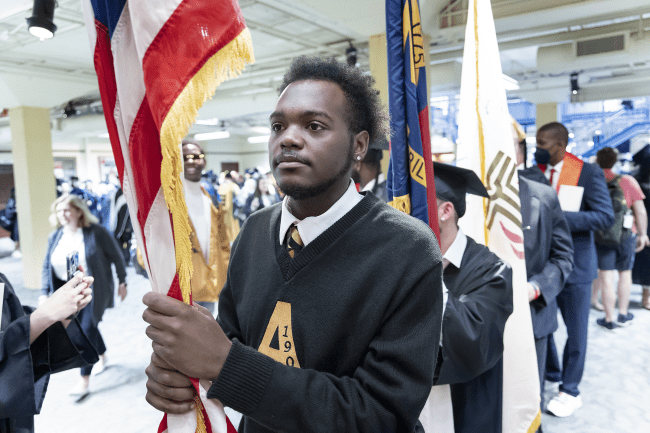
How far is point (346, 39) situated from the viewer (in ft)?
21.8

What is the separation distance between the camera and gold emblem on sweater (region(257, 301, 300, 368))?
91 cm

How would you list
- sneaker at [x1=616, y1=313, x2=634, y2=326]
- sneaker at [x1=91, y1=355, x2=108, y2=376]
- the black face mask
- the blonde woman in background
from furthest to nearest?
sneaker at [x1=616, y1=313, x2=634, y2=326] → sneaker at [x1=91, y1=355, x2=108, y2=376] → the blonde woman in background → the black face mask

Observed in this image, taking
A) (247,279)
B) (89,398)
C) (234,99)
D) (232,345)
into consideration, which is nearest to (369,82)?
(247,279)

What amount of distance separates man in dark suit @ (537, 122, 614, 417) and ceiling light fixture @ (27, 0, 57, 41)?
370cm

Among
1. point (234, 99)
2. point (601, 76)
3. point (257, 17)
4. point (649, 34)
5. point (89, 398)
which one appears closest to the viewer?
point (89, 398)

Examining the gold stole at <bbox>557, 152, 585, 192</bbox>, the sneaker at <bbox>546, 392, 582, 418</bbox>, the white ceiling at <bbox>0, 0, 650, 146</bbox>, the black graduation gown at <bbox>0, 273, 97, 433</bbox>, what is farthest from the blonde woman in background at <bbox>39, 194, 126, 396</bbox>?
the gold stole at <bbox>557, 152, 585, 192</bbox>

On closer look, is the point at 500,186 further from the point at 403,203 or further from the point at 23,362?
the point at 23,362

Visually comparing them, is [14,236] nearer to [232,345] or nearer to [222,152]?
[232,345]

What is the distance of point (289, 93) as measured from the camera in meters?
0.94

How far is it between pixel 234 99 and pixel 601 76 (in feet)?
27.9

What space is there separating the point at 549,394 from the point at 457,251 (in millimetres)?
2302

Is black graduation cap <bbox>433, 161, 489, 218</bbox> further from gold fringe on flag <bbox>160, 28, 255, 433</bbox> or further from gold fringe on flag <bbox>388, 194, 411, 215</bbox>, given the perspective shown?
gold fringe on flag <bbox>160, 28, 255, 433</bbox>

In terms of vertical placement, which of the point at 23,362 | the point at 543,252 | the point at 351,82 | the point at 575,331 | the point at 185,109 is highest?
the point at 351,82

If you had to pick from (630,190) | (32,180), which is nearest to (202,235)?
(630,190)
